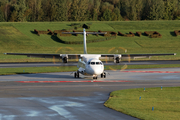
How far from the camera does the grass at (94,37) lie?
94875 millimetres

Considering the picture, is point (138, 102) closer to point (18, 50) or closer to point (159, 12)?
point (18, 50)

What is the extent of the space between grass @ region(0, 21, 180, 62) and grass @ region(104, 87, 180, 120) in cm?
5995

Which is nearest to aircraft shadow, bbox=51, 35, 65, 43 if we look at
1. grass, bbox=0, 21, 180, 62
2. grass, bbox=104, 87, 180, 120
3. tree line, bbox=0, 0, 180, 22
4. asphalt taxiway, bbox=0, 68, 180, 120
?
grass, bbox=0, 21, 180, 62

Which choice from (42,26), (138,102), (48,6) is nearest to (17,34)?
(42,26)

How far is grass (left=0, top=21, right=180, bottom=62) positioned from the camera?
94875mm

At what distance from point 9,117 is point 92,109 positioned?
522cm

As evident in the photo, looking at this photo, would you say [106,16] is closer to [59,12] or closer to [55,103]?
[59,12]

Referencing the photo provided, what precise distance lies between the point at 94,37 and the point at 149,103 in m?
87.6

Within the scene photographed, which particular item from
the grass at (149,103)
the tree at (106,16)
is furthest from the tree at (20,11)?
the grass at (149,103)

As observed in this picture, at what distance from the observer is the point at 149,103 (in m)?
21.5

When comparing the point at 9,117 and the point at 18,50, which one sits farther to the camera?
the point at 18,50

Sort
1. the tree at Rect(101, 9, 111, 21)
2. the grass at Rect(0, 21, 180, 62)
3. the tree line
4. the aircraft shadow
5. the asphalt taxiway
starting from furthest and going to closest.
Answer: the tree at Rect(101, 9, 111, 21) → the tree line → the aircraft shadow → the grass at Rect(0, 21, 180, 62) → the asphalt taxiway

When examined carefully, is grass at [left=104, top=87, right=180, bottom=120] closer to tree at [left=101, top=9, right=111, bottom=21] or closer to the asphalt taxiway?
the asphalt taxiway

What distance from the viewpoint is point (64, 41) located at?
10275 cm
